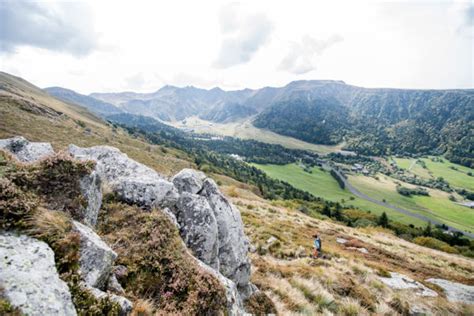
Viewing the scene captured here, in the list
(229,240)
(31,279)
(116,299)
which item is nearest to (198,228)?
(229,240)

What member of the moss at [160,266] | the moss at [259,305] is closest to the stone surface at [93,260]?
the moss at [160,266]

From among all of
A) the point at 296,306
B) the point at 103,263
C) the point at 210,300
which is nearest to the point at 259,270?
the point at 296,306

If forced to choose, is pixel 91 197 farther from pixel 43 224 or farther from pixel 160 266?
pixel 160 266

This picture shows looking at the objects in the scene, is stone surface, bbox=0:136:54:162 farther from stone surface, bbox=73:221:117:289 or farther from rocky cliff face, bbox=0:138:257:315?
stone surface, bbox=73:221:117:289

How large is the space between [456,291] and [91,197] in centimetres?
2638

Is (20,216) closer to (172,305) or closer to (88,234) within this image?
(88,234)

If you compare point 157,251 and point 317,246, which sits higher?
point 157,251

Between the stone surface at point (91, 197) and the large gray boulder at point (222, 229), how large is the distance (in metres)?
3.19

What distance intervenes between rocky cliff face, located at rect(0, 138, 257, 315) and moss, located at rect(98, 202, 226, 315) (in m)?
0.55

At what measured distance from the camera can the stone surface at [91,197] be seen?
25.3ft

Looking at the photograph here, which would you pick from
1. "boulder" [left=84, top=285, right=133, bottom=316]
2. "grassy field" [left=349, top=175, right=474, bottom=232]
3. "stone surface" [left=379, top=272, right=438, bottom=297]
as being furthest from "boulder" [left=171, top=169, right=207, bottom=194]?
"grassy field" [left=349, top=175, right=474, bottom=232]

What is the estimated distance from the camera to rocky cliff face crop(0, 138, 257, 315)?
5617 mm

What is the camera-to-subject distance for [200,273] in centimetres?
753

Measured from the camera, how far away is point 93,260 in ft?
19.6
